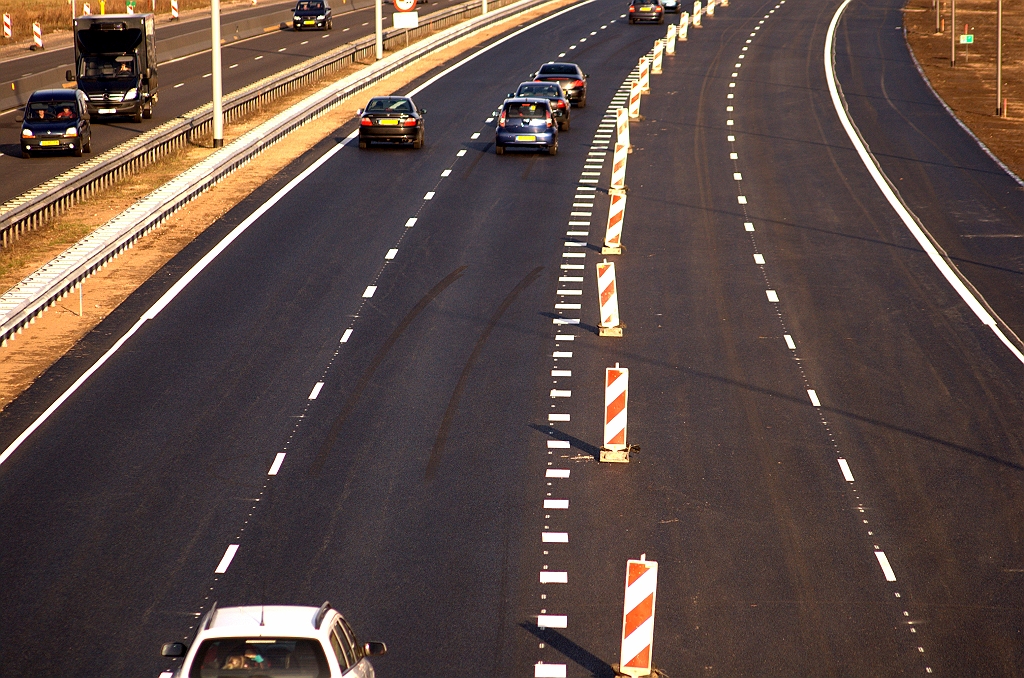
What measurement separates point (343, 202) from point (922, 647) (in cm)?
2267

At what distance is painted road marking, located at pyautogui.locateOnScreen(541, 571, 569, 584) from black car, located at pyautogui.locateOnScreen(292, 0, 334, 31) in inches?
2704

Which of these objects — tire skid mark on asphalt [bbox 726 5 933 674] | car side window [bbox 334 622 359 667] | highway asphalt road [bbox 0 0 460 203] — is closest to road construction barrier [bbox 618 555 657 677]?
car side window [bbox 334 622 359 667]

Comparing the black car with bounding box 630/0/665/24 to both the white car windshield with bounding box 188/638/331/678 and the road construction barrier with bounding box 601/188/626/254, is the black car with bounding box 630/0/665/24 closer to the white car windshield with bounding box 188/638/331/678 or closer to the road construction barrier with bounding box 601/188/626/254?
the road construction barrier with bounding box 601/188/626/254

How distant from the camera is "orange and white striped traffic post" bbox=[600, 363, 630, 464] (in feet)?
57.7

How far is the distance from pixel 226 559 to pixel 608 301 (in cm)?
1005

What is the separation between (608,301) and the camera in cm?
2320

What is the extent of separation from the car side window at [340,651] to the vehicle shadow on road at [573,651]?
2946mm

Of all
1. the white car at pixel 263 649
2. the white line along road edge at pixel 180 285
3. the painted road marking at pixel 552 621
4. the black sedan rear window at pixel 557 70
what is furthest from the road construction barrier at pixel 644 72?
the white car at pixel 263 649

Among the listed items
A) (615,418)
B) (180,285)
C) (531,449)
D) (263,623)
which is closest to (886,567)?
(615,418)

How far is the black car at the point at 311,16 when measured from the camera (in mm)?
79000

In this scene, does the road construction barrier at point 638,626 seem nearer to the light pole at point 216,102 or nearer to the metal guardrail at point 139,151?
the metal guardrail at point 139,151

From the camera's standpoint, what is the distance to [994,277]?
2770 centimetres

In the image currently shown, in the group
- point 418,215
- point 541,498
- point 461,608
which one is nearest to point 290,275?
point 418,215

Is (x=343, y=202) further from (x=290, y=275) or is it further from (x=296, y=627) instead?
(x=296, y=627)
